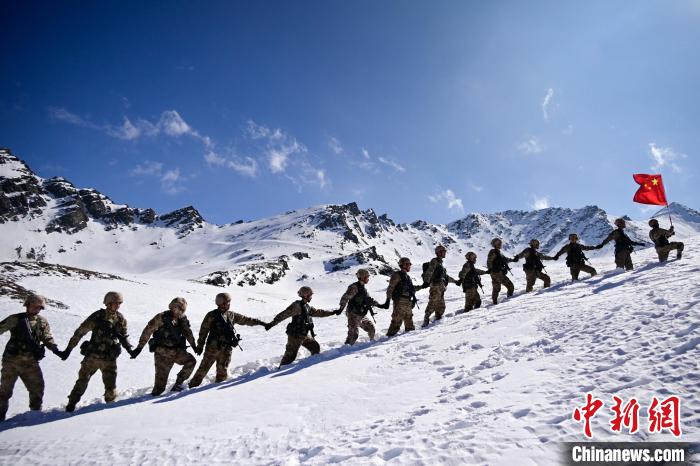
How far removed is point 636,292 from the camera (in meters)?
8.76

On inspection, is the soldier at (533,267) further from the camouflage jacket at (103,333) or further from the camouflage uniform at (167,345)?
the camouflage jacket at (103,333)

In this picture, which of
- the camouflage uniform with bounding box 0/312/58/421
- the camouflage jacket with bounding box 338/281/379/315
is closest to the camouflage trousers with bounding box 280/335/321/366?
the camouflage jacket with bounding box 338/281/379/315

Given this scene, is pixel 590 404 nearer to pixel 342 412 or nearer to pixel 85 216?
pixel 342 412

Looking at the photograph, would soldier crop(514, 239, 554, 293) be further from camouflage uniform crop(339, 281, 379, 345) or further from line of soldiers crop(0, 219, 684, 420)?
camouflage uniform crop(339, 281, 379, 345)

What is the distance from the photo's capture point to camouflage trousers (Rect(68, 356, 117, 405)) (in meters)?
8.02

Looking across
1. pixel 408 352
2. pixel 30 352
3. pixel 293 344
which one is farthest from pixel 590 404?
pixel 30 352

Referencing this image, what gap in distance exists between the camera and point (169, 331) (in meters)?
8.76

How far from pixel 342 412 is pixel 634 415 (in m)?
3.45

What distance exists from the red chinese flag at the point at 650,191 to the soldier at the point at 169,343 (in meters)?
19.9

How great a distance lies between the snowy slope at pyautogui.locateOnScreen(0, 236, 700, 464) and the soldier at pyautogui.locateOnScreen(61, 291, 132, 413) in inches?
22.8

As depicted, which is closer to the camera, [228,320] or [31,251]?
[228,320]

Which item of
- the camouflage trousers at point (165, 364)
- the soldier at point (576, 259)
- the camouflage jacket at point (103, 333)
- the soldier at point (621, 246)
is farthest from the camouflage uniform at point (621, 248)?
the camouflage jacket at point (103, 333)

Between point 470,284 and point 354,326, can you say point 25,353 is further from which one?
point 470,284

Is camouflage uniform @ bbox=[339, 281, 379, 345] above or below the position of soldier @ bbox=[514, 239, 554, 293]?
below
